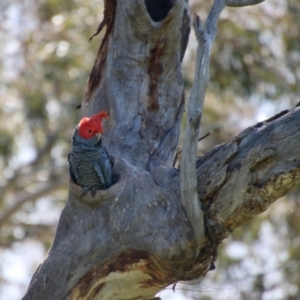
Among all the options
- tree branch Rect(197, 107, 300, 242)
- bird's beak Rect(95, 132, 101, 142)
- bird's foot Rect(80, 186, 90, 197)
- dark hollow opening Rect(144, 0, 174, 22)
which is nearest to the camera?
tree branch Rect(197, 107, 300, 242)

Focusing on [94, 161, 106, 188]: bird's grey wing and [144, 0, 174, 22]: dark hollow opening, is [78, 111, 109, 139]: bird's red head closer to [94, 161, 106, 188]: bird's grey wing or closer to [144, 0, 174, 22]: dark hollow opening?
[94, 161, 106, 188]: bird's grey wing

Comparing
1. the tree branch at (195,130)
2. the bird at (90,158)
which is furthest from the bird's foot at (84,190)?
the tree branch at (195,130)

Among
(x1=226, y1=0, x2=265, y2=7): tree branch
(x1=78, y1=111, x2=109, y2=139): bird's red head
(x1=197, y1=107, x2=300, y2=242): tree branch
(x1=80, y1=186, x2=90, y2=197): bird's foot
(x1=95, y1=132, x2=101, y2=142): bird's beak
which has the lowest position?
(x1=197, y1=107, x2=300, y2=242): tree branch

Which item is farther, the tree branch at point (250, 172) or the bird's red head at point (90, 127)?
the bird's red head at point (90, 127)

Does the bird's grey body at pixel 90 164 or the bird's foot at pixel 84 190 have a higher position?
the bird's grey body at pixel 90 164

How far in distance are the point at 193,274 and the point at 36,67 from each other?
21.9 feet

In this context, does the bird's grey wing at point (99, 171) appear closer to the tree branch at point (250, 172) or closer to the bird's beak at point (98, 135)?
the bird's beak at point (98, 135)

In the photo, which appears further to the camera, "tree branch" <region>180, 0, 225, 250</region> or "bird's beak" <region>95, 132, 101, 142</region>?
"bird's beak" <region>95, 132, 101, 142</region>

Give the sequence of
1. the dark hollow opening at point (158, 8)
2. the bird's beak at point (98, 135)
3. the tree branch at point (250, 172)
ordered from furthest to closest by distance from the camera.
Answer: the dark hollow opening at point (158, 8), the bird's beak at point (98, 135), the tree branch at point (250, 172)

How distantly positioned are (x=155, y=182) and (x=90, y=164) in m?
0.37

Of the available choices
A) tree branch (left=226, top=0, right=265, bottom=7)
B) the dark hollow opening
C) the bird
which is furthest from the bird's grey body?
tree branch (left=226, top=0, right=265, bottom=7)

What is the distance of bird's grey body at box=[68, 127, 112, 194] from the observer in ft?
12.8

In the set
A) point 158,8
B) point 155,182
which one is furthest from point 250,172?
point 158,8

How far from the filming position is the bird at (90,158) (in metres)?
3.90
